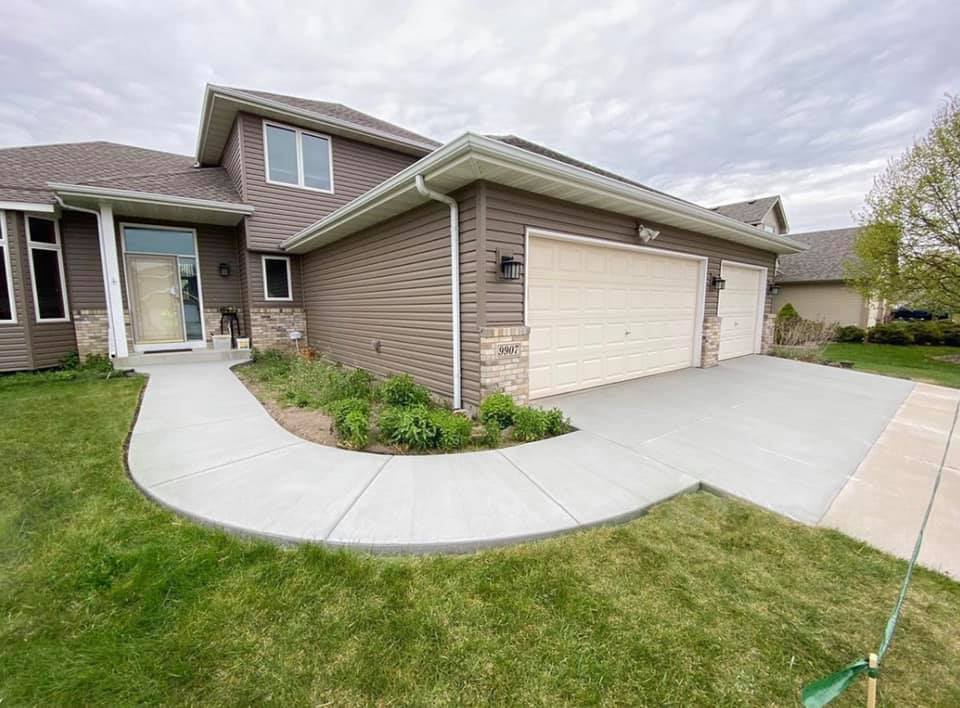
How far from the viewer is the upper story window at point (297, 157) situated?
886cm

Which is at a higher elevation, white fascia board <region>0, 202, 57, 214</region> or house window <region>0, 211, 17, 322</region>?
white fascia board <region>0, 202, 57, 214</region>

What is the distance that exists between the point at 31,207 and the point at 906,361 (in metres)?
21.1

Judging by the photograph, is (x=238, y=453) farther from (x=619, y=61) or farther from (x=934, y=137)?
(x=934, y=137)

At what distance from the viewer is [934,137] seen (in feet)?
33.9

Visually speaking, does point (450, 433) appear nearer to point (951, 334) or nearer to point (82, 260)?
point (82, 260)

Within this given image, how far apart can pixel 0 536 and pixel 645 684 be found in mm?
3818

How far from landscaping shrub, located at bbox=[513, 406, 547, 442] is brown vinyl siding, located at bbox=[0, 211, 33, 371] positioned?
32.3ft

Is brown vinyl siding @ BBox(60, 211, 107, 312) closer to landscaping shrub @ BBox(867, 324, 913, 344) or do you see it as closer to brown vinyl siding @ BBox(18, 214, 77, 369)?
brown vinyl siding @ BBox(18, 214, 77, 369)

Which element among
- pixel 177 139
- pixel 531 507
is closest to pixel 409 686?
pixel 531 507

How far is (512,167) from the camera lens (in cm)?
404

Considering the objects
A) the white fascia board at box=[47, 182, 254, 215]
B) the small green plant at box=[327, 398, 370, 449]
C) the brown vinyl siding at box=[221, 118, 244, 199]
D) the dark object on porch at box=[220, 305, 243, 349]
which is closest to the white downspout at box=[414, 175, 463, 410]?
the small green plant at box=[327, 398, 370, 449]

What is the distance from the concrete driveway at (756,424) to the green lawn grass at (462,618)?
707mm

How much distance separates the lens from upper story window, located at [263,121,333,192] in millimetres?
8859

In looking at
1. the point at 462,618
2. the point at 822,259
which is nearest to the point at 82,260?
the point at 462,618
